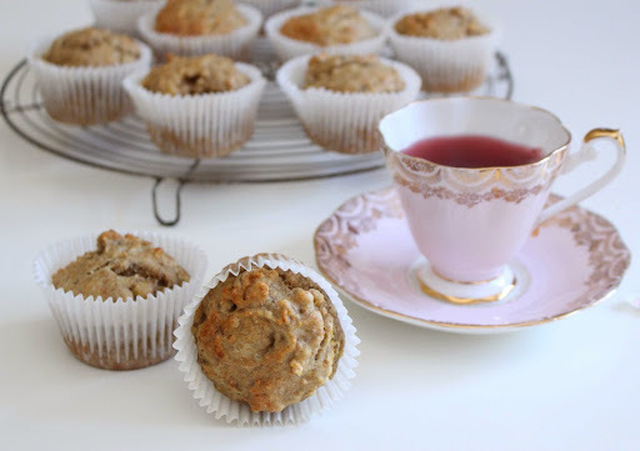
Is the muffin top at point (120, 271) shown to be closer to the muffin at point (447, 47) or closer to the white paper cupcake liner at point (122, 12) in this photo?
the muffin at point (447, 47)

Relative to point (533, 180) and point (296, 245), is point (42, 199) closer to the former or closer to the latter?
point (296, 245)

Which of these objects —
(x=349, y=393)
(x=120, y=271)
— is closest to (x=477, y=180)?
(x=349, y=393)

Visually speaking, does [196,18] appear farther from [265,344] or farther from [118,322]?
[265,344]

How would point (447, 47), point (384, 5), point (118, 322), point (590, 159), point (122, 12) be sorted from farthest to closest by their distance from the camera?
point (384, 5), point (122, 12), point (447, 47), point (590, 159), point (118, 322)

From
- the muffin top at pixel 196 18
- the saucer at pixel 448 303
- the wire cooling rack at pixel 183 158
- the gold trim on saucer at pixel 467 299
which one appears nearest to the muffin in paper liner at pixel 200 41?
the muffin top at pixel 196 18

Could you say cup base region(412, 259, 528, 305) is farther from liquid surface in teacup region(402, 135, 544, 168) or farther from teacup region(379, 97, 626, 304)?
liquid surface in teacup region(402, 135, 544, 168)

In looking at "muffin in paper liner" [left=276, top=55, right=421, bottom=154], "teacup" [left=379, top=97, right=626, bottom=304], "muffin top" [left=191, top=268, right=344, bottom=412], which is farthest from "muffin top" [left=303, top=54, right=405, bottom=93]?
"muffin top" [left=191, top=268, right=344, bottom=412]
